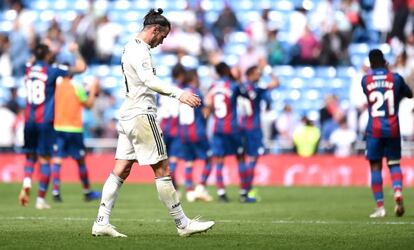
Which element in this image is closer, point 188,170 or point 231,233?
point 231,233

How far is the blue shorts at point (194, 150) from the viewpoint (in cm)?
2180

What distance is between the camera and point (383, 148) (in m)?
16.3

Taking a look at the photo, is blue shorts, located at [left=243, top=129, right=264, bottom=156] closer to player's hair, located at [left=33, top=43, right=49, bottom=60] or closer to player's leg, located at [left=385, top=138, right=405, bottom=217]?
player's hair, located at [left=33, top=43, right=49, bottom=60]

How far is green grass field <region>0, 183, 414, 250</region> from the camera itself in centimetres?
1162

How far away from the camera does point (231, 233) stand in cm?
1298

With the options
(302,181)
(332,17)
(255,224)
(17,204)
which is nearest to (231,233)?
(255,224)

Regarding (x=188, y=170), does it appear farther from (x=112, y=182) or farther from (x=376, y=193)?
(x=112, y=182)

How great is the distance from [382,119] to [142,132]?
5236 mm

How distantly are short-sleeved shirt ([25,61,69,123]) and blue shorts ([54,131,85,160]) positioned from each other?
2.36 m

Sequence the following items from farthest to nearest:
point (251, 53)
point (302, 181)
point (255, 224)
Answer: point (251, 53) → point (302, 181) → point (255, 224)

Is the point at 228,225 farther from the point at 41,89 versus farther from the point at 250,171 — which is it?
the point at 250,171

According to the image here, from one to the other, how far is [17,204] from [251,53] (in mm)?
12686

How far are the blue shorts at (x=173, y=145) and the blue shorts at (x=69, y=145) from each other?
2.08m

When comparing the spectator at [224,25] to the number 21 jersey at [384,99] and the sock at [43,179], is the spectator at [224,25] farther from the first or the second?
the number 21 jersey at [384,99]
